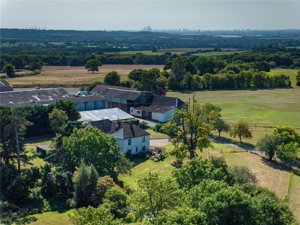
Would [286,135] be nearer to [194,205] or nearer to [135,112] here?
[194,205]

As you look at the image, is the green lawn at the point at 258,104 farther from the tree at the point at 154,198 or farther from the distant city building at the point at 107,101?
the tree at the point at 154,198

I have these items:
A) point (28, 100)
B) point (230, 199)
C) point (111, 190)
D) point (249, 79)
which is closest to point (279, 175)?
point (111, 190)

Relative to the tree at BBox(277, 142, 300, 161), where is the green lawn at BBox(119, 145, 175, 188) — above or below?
below

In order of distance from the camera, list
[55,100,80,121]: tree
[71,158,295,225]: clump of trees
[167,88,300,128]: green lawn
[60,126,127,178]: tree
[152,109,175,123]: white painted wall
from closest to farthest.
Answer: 1. [71,158,295,225]: clump of trees
2. [60,126,127,178]: tree
3. [55,100,80,121]: tree
4. [152,109,175,123]: white painted wall
5. [167,88,300,128]: green lawn

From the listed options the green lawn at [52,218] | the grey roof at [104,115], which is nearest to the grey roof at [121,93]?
the grey roof at [104,115]

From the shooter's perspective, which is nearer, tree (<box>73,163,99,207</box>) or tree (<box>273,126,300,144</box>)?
tree (<box>73,163,99,207</box>)

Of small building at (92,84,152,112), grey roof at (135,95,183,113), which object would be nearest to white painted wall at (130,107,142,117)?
grey roof at (135,95,183,113)

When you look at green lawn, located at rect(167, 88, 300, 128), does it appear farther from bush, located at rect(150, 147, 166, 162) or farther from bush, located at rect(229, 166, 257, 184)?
bush, located at rect(229, 166, 257, 184)
